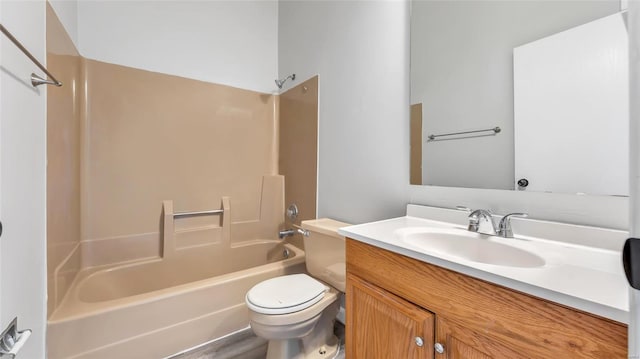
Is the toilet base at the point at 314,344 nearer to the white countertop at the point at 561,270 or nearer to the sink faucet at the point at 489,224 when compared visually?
the white countertop at the point at 561,270

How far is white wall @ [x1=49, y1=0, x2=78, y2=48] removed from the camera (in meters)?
1.30

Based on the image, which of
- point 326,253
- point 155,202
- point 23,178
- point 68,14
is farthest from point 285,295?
point 68,14

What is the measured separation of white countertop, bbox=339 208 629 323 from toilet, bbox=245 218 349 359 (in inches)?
20.0

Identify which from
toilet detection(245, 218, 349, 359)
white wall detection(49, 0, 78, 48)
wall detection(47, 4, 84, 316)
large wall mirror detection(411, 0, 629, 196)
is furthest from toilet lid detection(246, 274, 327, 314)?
white wall detection(49, 0, 78, 48)

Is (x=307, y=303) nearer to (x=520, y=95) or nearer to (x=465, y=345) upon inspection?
(x=465, y=345)

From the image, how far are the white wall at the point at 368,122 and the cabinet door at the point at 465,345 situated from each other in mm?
545

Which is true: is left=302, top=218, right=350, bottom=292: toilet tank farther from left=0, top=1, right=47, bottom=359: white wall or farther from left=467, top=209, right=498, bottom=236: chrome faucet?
left=0, top=1, right=47, bottom=359: white wall

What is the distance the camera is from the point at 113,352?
4.06ft

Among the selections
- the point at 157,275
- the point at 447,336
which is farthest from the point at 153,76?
the point at 447,336

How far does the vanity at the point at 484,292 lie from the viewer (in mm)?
479

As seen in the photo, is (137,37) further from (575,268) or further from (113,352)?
(575,268)

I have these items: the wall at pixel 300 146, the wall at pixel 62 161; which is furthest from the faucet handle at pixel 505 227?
the wall at pixel 62 161

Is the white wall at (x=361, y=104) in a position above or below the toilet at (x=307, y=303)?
above

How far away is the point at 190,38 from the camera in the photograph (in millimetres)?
2039
